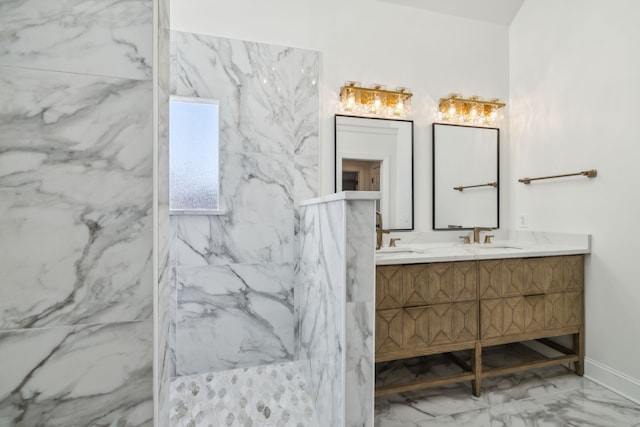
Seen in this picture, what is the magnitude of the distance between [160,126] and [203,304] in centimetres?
159

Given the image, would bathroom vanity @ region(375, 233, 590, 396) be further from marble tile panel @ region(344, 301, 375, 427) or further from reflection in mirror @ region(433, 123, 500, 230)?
reflection in mirror @ region(433, 123, 500, 230)

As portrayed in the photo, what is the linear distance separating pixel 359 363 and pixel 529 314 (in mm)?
1317

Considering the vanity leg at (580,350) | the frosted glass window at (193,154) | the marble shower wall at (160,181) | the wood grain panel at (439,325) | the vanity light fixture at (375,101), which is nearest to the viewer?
the marble shower wall at (160,181)

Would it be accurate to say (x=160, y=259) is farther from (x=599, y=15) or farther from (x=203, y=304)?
(x=599, y=15)

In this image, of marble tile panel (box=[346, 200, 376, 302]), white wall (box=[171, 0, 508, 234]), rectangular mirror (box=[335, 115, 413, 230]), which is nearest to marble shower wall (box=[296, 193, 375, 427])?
marble tile panel (box=[346, 200, 376, 302])

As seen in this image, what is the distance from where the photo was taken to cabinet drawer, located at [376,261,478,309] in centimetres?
180

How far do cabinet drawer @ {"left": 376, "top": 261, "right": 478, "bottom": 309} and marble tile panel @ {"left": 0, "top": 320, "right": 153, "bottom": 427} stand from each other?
124 centimetres

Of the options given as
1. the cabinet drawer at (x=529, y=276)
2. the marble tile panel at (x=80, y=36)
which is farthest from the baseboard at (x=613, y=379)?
the marble tile panel at (x=80, y=36)

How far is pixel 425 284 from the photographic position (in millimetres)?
1864

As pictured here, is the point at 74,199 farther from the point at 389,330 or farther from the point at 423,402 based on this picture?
the point at 423,402

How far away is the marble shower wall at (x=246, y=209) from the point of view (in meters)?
2.14

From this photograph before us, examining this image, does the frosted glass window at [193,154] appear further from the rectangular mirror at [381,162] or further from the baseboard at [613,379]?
the baseboard at [613,379]

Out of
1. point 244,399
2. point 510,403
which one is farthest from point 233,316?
point 510,403

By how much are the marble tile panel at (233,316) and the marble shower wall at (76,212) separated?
4.66 feet
